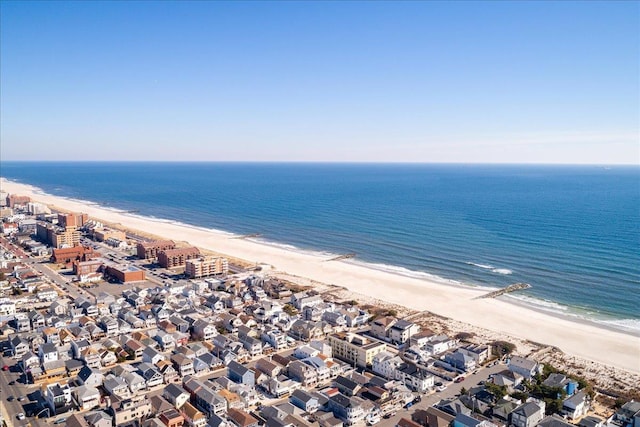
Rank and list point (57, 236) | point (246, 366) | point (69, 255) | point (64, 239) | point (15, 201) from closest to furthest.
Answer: point (246, 366), point (69, 255), point (57, 236), point (64, 239), point (15, 201)

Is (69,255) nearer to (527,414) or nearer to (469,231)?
(527,414)

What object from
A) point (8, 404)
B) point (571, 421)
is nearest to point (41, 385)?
point (8, 404)

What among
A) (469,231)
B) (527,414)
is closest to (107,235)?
(469,231)

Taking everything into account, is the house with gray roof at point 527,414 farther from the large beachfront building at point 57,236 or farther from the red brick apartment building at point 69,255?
the large beachfront building at point 57,236

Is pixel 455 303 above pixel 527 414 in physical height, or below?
below

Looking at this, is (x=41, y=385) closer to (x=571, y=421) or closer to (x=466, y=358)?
(x=466, y=358)

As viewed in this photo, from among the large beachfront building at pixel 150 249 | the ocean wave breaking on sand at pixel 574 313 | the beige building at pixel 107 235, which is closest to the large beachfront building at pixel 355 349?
the ocean wave breaking on sand at pixel 574 313
